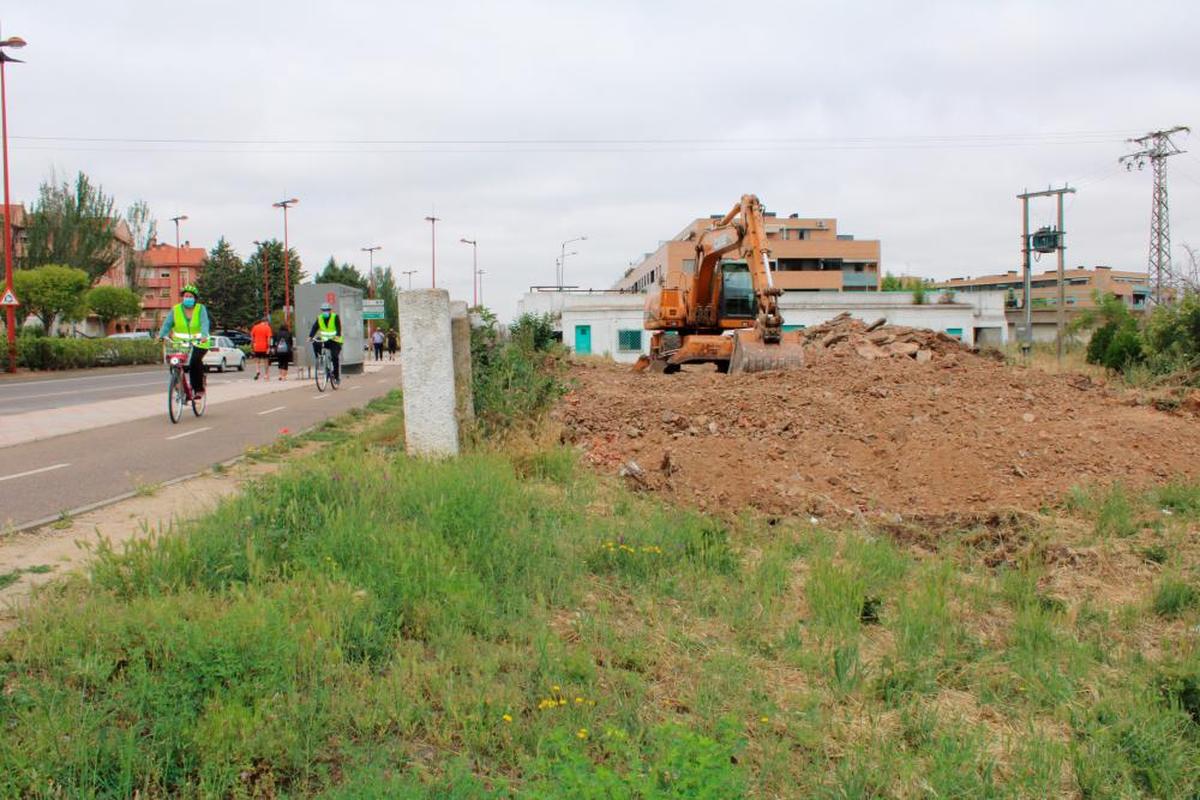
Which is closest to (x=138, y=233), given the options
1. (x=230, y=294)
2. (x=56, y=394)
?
(x=230, y=294)

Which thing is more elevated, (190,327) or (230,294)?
(230,294)

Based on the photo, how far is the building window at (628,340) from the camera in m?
54.1

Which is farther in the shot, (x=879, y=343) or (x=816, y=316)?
(x=816, y=316)

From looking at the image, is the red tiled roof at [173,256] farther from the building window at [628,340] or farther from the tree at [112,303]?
the building window at [628,340]

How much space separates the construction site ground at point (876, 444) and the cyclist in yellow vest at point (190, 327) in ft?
17.9

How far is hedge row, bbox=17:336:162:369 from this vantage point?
120ft

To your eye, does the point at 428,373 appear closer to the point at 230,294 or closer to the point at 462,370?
the point at 462,370

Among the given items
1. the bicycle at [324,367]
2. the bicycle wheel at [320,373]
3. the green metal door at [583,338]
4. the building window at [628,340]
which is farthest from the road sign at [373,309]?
the bicycle at [324,367]

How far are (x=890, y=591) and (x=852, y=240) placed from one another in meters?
97.1

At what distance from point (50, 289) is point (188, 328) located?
39505mm

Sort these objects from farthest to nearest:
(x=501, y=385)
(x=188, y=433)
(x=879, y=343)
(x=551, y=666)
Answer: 1. (x=879, y=343)
2. (x=188, y=433)
3. (x=501, y=385)
4. (x=551, y=666)

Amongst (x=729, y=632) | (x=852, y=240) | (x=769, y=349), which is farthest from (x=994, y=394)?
(x=852, y=240)

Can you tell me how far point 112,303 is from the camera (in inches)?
2394

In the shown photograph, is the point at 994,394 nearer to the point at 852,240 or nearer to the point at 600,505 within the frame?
the point at 600,505
